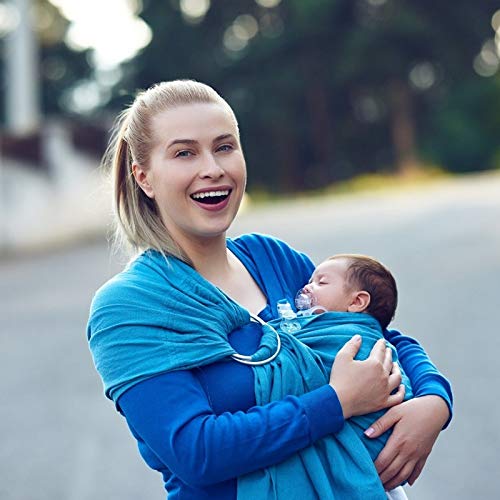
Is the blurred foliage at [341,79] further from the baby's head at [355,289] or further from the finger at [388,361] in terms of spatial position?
the finger at [388,361]

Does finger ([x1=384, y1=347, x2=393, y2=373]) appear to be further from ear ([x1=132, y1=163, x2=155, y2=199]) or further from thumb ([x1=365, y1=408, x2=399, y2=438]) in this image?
ear ([x1=132, y1=163, x2=155, y2=199])

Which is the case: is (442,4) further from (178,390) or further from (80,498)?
(178,390)

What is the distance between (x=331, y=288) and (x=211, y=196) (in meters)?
0.45

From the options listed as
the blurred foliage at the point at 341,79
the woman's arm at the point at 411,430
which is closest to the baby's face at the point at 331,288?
the woman's arm at the point at 411,430

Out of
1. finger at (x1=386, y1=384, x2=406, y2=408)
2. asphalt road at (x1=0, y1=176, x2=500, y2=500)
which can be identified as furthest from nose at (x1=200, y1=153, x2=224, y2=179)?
asphalt road at (x1=0, y1=176, x2=500, y2=500)

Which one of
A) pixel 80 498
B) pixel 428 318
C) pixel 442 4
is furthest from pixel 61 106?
pixel 80 498

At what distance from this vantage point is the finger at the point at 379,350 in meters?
2.45

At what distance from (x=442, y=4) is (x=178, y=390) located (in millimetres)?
32399

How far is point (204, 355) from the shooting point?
2.30 metres

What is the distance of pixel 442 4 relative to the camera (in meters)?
32.9

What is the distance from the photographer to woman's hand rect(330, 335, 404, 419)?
236 centimetres

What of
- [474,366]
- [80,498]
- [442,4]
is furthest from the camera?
[442,4]

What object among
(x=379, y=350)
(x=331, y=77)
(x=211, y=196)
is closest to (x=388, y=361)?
(x=379, y=350)

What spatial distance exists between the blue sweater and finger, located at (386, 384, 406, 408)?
17 centimetres
